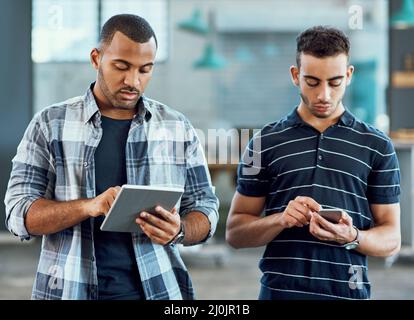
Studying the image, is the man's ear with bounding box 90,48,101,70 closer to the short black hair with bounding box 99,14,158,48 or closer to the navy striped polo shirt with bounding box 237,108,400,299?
the short black hair with bounding box 99,14,158,48

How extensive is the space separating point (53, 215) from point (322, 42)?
21.4 inches

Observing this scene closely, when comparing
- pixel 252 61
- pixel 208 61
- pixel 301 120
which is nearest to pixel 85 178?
pixel 301 120

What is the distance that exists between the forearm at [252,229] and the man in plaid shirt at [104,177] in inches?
3.3

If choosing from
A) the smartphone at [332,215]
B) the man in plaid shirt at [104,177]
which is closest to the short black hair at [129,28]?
the man in plaid shirt at [104,177]

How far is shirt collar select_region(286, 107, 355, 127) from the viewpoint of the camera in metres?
1.39

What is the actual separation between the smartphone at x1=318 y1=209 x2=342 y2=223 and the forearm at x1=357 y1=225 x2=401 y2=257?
8cm

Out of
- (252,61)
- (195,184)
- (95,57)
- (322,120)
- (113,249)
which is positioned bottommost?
(113,249)

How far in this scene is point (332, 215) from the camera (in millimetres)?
1249

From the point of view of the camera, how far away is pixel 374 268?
4723 millimetres

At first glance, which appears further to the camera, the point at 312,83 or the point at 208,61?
the point at 208,61

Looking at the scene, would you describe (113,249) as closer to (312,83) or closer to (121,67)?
(121,67)

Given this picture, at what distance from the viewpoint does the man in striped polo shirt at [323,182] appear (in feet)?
4.39

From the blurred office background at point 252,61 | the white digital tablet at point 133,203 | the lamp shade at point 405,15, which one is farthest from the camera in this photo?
the blurred office background at point 252,61

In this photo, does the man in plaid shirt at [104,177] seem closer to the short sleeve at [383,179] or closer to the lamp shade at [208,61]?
the short sleeve at [383,179]
